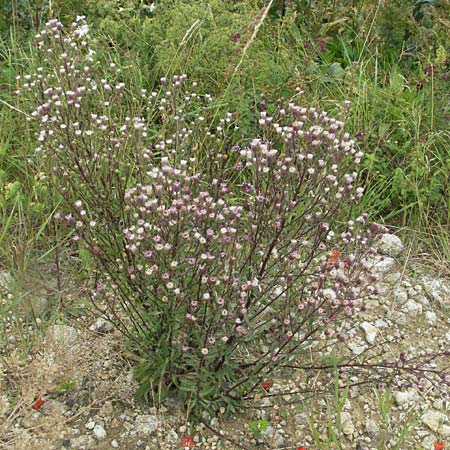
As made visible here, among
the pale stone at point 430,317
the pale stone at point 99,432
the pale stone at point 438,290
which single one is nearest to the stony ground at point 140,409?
the pale stone at point 99,432

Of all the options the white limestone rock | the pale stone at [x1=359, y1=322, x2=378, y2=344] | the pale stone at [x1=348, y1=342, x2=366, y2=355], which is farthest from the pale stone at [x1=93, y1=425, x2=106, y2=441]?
the white limestone rock

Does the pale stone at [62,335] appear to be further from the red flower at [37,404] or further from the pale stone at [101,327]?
the red flower at [37,404]

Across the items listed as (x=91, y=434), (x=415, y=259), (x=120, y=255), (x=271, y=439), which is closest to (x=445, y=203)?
(x=415, y=259)

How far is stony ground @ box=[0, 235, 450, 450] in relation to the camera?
2770mm

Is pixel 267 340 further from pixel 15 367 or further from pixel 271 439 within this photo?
pixel 15 367

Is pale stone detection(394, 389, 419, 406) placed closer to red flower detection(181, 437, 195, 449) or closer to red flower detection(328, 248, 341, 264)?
red flower detection(328, 248, 341, 264)

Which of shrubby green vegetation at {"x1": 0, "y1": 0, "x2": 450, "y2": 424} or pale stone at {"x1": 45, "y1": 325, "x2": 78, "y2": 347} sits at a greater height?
shrubby green vegetation at {"x1": 0, "y1": 0, "x2": 450, "y2": 424}

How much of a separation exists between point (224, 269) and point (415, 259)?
180 centimetres

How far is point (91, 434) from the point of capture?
9.27 feet

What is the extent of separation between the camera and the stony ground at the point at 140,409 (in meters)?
2.77

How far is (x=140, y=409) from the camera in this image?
2.93m

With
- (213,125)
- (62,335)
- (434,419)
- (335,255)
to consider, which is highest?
(213,125)

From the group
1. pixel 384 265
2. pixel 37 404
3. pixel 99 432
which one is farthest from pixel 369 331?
pixel 37 404

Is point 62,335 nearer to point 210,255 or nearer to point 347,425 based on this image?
point 210,255
